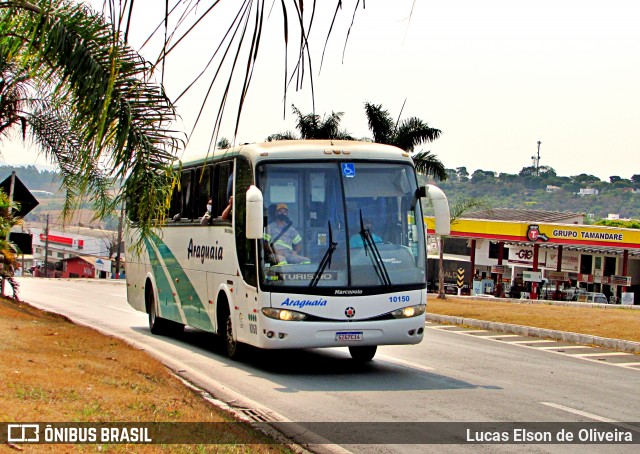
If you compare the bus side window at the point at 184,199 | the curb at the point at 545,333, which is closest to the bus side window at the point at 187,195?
the bus side window at the point at 184,199

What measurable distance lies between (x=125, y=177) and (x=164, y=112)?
1.08 metres

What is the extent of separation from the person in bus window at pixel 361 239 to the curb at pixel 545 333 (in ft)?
27.0

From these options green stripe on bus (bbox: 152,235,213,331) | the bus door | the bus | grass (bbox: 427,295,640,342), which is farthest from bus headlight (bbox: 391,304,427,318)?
grass (bbox: 427,295,640,342)

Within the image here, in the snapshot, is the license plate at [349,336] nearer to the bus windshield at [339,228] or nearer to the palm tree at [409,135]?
the bus windshield at [339,228]

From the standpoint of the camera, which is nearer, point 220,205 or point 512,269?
point 220,205

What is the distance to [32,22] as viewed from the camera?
30.7ft

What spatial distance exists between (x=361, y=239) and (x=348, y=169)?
1094 mm

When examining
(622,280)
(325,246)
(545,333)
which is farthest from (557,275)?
(325,246)

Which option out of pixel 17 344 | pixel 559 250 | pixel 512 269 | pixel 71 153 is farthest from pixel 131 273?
pixel 512 269

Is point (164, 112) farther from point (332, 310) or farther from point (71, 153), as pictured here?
point (71, 153)

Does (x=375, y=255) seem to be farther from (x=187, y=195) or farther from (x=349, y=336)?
(x=187, y=195)

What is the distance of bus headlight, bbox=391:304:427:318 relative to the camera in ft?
44.9

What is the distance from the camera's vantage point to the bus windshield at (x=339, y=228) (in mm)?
13492

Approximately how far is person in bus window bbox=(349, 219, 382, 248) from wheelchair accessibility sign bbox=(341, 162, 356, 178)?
733 mm
